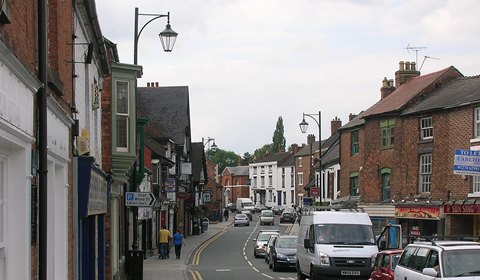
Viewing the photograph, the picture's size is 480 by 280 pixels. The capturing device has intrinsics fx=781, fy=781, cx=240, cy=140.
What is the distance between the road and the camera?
1175 inches

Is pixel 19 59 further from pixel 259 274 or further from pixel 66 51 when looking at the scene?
pixel 259 274

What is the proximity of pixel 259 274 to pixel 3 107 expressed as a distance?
2482cm

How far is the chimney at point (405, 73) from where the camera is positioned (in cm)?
4909

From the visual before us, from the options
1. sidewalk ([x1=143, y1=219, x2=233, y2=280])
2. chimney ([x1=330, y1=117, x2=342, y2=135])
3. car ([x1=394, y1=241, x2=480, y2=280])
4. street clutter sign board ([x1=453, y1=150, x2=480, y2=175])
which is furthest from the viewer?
chimney ([x1=330, y1=117, x2=342, y2=135])

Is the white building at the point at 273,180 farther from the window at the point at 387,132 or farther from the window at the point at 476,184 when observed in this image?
the window at the point at 476,184

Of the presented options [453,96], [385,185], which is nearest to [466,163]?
[453,96]

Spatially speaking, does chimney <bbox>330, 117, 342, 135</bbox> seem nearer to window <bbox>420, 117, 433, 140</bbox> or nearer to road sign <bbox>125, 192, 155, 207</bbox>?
window <bbox>420, 117, 433, 140</bbox>

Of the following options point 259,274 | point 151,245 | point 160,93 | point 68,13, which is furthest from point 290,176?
point 68,13

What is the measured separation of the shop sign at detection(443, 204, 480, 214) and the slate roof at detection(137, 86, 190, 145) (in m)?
32.2

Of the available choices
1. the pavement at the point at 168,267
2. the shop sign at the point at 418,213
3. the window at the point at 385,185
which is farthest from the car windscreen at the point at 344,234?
the window at the point at 385,185

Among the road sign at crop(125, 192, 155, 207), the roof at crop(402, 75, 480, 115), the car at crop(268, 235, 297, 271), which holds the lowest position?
the car at crop(268, 235, 297, 271)

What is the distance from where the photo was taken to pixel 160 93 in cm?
6862

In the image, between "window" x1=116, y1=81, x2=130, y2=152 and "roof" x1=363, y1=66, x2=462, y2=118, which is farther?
"roof" x1=363, y1=66, x2=462, y2=118

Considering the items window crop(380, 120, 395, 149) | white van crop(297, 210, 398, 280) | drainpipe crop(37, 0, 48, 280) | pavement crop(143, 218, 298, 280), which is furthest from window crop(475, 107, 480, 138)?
drainpipe crop(37, 0, 48, 280)
